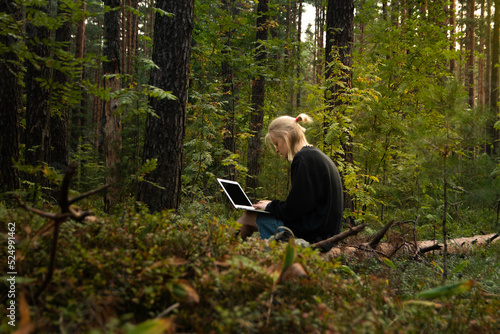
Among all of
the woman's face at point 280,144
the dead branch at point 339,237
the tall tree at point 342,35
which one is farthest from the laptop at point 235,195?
the tall tree at point 342,35

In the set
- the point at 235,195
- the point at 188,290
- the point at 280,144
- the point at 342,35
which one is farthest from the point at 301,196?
the point at 342,35

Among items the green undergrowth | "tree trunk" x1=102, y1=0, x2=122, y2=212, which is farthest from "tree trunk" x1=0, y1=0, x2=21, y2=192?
the green undergrowth

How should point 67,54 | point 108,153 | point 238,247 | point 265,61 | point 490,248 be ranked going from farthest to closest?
1. point 265,61
2. point 108,153
3. point 490,248
4. point 67,54
5. point 238,247

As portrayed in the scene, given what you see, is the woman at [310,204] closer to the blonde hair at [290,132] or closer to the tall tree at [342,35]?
the blonde hair at [290,132]

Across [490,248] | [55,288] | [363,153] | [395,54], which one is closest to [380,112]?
[363,153]

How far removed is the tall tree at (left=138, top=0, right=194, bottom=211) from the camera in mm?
4617

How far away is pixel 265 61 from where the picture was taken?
10.9 metres

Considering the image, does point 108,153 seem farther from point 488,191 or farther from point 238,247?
point 488,191

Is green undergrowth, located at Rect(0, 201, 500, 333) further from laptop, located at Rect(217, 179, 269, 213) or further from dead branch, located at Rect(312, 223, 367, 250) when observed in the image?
laptop, located at Rect(217, 179, 269, 213)

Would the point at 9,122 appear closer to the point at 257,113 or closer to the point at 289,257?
the point at 289,257

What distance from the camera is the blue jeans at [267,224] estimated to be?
4.07 m

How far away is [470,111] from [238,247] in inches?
117

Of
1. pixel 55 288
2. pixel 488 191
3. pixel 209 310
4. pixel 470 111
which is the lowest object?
pixel 209 310

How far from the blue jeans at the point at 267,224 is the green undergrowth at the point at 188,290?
4.19 feet
